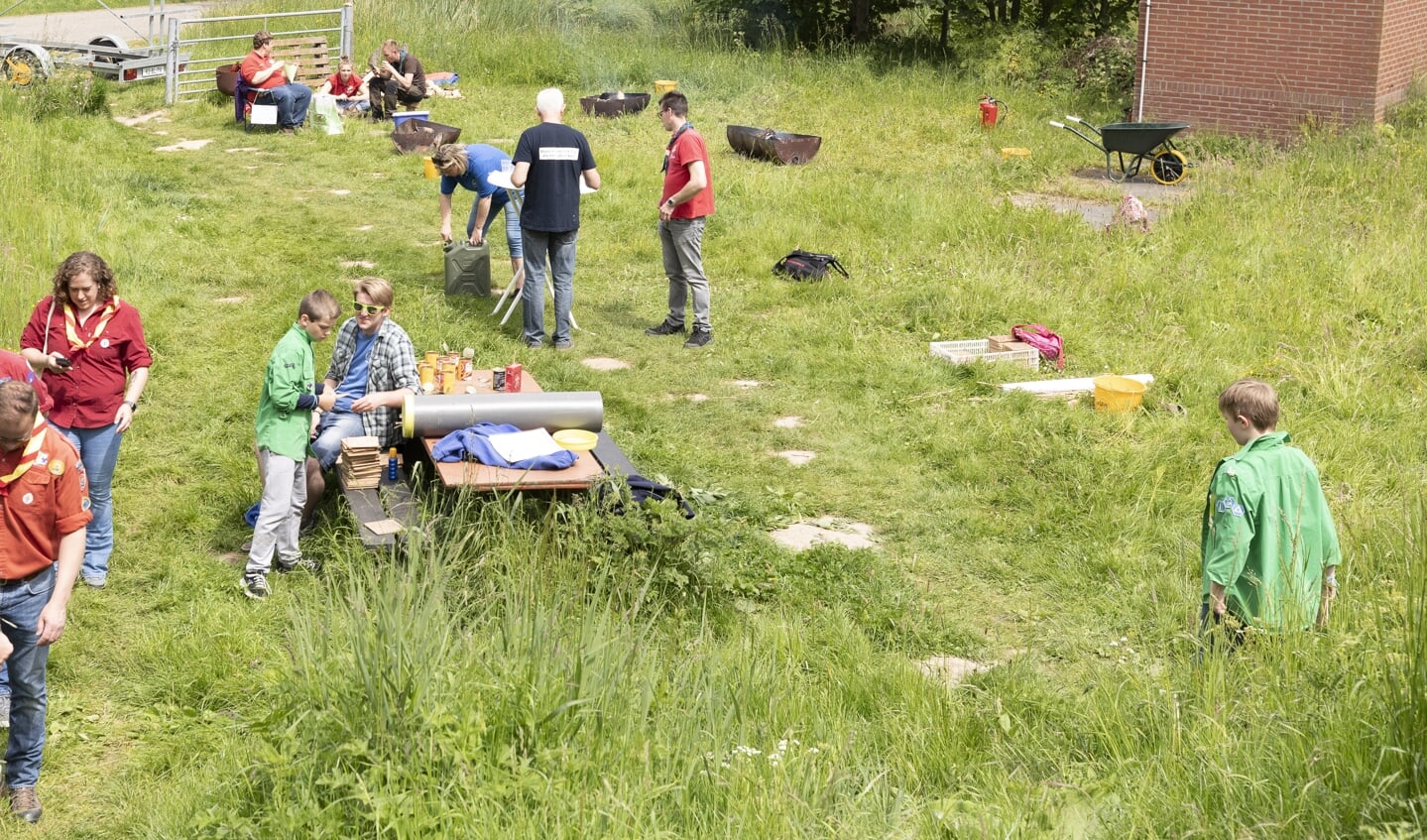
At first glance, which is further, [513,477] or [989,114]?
[989,114]

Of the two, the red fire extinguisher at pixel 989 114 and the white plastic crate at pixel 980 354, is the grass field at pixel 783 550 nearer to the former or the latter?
the white plastic crate at pixel 980 354

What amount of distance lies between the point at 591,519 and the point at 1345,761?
3461 mm

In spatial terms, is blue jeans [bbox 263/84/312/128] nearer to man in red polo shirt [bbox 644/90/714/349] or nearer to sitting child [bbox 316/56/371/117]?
sitting child [bbox 316/56/371/117]

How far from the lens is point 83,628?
254 inches

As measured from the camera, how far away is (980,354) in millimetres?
10391

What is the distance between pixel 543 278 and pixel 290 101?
9.92 meters

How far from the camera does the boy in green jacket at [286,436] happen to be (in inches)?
264

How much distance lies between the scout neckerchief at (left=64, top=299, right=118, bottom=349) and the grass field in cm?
114

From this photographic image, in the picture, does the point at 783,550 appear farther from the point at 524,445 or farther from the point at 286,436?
the point at 286,436

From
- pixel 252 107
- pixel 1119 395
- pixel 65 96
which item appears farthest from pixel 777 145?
pixel 65 96

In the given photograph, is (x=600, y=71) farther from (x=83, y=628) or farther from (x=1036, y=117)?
(x=83, y=628)

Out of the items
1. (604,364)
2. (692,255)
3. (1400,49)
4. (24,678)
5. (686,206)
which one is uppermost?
(1400,49)

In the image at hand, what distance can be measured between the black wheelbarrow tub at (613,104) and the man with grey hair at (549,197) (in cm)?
968

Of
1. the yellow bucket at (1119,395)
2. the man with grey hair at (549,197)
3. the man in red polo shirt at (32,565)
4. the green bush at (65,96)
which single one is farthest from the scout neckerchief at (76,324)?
the green bush at (65,96)
